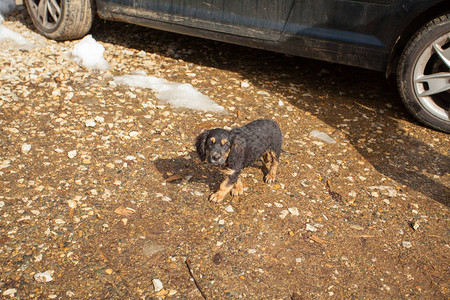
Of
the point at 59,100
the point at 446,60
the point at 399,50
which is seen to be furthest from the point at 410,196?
the point at 59,100

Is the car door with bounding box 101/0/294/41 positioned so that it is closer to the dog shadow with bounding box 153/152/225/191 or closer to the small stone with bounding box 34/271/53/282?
the dog shadow with bounding box 153/152/225/191

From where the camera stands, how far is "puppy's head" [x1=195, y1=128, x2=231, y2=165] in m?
3.02

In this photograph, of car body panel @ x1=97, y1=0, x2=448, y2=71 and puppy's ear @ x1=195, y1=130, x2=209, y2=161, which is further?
car body panel @ x1=97, y1=0, x2=448, y2=71

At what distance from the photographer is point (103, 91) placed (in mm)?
4746

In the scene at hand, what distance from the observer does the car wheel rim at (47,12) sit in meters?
5.62

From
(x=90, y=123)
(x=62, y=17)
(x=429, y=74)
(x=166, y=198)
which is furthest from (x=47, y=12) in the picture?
(x=429, y=74)

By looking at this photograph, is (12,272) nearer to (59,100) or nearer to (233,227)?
(233,227)

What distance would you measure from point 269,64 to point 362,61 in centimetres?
161

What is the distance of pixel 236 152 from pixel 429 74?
8.78 ft

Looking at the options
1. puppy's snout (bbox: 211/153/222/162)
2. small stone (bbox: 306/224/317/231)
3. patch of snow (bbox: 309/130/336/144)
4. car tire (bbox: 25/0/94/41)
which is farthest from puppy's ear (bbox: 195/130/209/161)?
car tire (bbox: 25/0/94/41)

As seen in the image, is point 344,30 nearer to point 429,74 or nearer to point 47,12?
point 429,74

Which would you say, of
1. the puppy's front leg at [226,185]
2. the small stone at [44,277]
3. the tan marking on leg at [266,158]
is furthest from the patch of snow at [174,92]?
the small stone at [44,277]

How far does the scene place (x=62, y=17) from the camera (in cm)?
550

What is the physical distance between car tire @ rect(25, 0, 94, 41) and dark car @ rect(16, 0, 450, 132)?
0.76m
